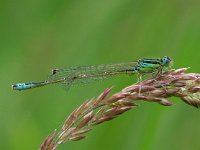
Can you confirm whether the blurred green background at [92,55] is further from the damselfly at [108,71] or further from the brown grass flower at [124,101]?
the brown grass flower at [124,101]

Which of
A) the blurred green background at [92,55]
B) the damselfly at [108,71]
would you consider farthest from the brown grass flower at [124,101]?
the blurred green background at [92,55]

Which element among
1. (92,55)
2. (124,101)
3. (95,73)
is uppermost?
(92,55)

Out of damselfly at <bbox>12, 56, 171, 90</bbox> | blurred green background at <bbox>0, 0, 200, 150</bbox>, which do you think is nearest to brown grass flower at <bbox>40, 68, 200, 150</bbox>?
damselfly at <bbox>12, 56, 171, 90</bbox>

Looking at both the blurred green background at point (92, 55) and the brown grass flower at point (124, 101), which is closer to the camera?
the brown grass flower at point (124, 101)

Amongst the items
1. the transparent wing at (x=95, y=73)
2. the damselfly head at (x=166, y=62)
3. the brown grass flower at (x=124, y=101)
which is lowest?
the brown grass flower at (x=124, y=101)

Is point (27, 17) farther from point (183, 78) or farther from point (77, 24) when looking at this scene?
point (183, 78)

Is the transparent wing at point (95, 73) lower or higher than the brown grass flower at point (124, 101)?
higher

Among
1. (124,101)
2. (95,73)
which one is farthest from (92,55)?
(124,101)

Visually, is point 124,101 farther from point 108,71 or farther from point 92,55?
point 92,55
